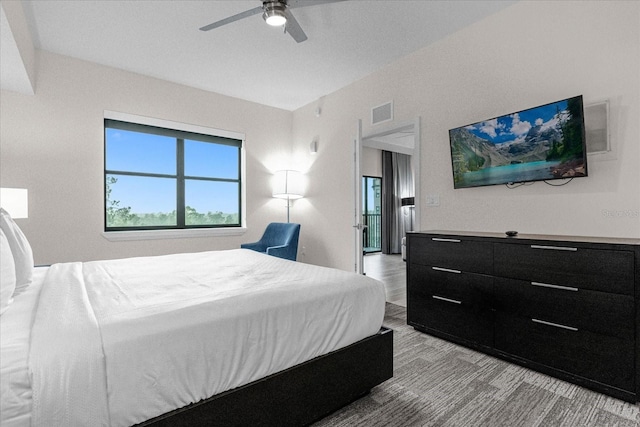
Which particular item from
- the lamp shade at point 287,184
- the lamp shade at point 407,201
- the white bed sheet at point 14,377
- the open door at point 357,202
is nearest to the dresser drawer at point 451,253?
the open door at point 357,202

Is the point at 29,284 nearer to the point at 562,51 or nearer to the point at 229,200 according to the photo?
the point at 229,200

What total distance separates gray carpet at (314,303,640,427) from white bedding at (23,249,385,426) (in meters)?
0.43

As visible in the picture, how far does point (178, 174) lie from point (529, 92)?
420cm

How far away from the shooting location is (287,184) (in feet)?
16.0

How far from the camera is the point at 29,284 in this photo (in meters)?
1.70

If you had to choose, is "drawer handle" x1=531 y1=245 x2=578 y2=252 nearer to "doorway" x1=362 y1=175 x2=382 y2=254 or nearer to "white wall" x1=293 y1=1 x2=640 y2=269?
"white wall" x1=293 y1=1 x2=640 y2=269

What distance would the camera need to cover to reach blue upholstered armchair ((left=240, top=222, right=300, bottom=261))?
4.08m

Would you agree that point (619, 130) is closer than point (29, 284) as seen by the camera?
No

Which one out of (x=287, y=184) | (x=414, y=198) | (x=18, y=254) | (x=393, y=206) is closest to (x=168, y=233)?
(x=287, y=184)

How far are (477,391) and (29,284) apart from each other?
2667 mm

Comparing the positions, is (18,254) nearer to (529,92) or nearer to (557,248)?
(557,248)

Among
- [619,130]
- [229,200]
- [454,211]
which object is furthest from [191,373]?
[229,200]

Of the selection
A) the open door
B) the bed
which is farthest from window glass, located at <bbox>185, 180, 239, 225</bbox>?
the bed

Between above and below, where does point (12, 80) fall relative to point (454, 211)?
above
